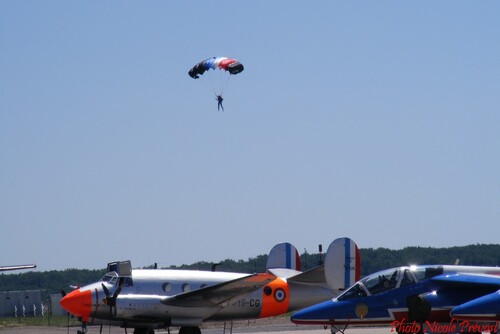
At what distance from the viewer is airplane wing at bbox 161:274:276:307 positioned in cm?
3509

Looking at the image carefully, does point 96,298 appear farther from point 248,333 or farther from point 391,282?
point 391,282

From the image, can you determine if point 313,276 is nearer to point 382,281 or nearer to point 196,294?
point 196,294

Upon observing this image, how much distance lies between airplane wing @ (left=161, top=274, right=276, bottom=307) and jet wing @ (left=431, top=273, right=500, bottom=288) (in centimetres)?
936

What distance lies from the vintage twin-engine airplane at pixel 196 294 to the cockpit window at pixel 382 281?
26.0 feet

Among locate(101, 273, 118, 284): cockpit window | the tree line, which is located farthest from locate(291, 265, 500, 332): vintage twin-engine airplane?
the tree line

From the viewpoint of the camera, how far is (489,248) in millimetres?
143625

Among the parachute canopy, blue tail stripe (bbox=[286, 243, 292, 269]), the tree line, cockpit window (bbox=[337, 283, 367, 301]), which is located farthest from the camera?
the tree line

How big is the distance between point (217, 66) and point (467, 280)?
32103mm

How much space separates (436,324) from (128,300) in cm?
1231

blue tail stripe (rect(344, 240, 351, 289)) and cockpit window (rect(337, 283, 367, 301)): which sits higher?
blue tail stripe (rect(344, 240, 351, 289))

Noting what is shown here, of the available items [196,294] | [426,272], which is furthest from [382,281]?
[196,294]

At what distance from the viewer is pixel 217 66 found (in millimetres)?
56625

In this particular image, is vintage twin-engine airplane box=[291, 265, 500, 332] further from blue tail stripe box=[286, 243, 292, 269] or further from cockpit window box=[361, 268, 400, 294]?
blue tail stripe box=[286, 243, 292, 269]

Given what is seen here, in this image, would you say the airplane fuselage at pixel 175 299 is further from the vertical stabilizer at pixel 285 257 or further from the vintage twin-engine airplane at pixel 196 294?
the vertical stabilizer at pixel 285 257
